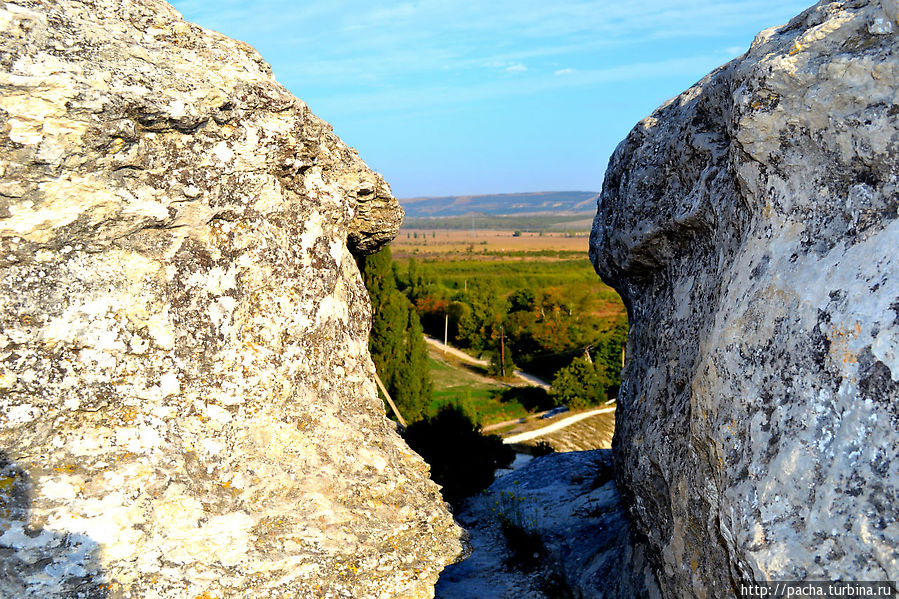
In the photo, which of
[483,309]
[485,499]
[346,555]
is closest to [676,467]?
[346,555]

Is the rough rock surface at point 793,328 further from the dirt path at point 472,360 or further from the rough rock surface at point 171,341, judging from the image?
the dirt path at point 472,360

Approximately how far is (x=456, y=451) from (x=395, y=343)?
5760 millimetres

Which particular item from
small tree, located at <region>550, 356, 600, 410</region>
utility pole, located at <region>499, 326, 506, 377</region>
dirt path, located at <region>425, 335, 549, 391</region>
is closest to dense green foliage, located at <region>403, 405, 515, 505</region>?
small tree, located at <region>550, 356, 600, 410</region>

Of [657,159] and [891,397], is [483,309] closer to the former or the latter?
[657,159]

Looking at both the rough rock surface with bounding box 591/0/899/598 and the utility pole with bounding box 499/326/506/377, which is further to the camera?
the utility pole with bounding box 499/326/506/377

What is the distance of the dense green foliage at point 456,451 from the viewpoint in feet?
39.8

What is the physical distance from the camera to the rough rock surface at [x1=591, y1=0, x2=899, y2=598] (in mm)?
3150

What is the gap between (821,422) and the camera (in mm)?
3346

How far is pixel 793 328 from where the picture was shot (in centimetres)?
365

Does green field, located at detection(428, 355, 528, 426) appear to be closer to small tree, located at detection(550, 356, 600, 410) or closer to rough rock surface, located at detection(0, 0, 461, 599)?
small tree, located at detection(550, 356, 600, 410)

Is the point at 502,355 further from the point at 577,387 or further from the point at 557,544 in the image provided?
the point at 557,544

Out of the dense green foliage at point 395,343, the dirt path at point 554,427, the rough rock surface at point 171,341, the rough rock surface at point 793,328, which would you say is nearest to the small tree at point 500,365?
the dirt path at point 554,427

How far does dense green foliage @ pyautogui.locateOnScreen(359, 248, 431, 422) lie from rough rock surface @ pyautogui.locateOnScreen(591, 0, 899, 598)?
40.5 feet

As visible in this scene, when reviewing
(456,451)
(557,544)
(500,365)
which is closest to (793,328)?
(557,544)
